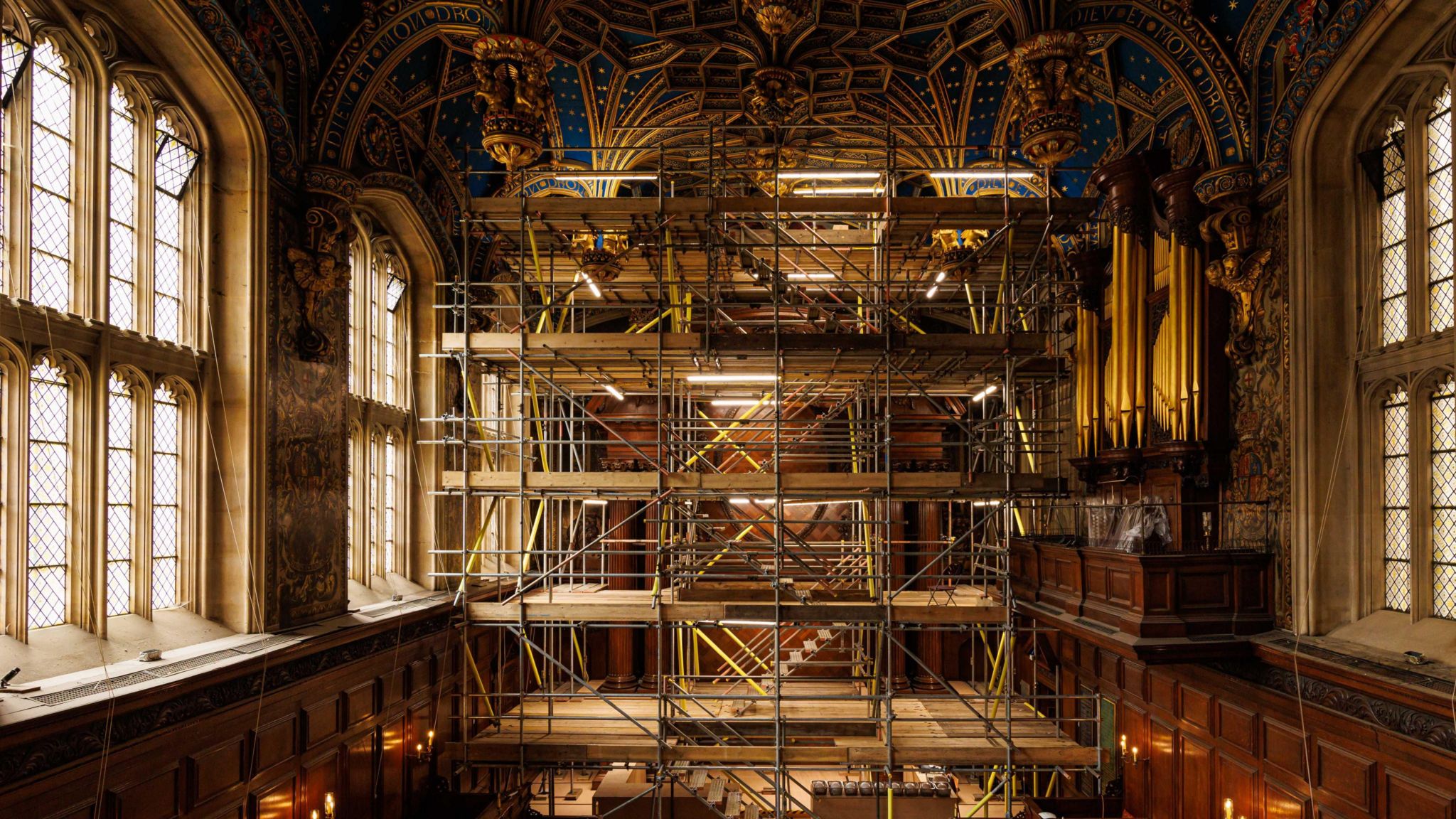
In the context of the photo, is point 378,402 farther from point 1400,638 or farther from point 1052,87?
point 1400,638

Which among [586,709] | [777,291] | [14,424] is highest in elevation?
[777,291]

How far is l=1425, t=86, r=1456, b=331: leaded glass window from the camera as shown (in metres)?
7.60

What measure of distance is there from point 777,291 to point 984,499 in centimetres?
330

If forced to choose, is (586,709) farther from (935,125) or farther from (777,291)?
(935,125)

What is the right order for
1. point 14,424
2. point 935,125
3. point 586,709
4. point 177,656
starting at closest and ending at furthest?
point 14,424
point 177,656
point 586,709
point 935,125

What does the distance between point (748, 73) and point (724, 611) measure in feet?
27.0

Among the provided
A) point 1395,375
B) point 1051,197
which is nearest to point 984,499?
point 1051,197

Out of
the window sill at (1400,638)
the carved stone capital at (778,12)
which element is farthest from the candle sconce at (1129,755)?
the carved stone capital at (778,12)

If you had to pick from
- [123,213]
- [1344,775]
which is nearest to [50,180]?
[123,213]

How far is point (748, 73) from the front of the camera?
13.9 meters

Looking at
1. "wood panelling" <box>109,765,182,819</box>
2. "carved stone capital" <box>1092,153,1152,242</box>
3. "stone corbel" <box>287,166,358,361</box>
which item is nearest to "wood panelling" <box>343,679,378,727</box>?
"wood panelling" <box>109,765,182,819</box>

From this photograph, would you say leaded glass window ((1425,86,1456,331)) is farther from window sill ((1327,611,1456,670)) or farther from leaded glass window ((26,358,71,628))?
leaded glass window ((26,358,71,628))

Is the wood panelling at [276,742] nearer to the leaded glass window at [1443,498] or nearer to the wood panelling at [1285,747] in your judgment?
the wood panelling at [1285,747]

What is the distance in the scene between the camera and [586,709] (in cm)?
1142
